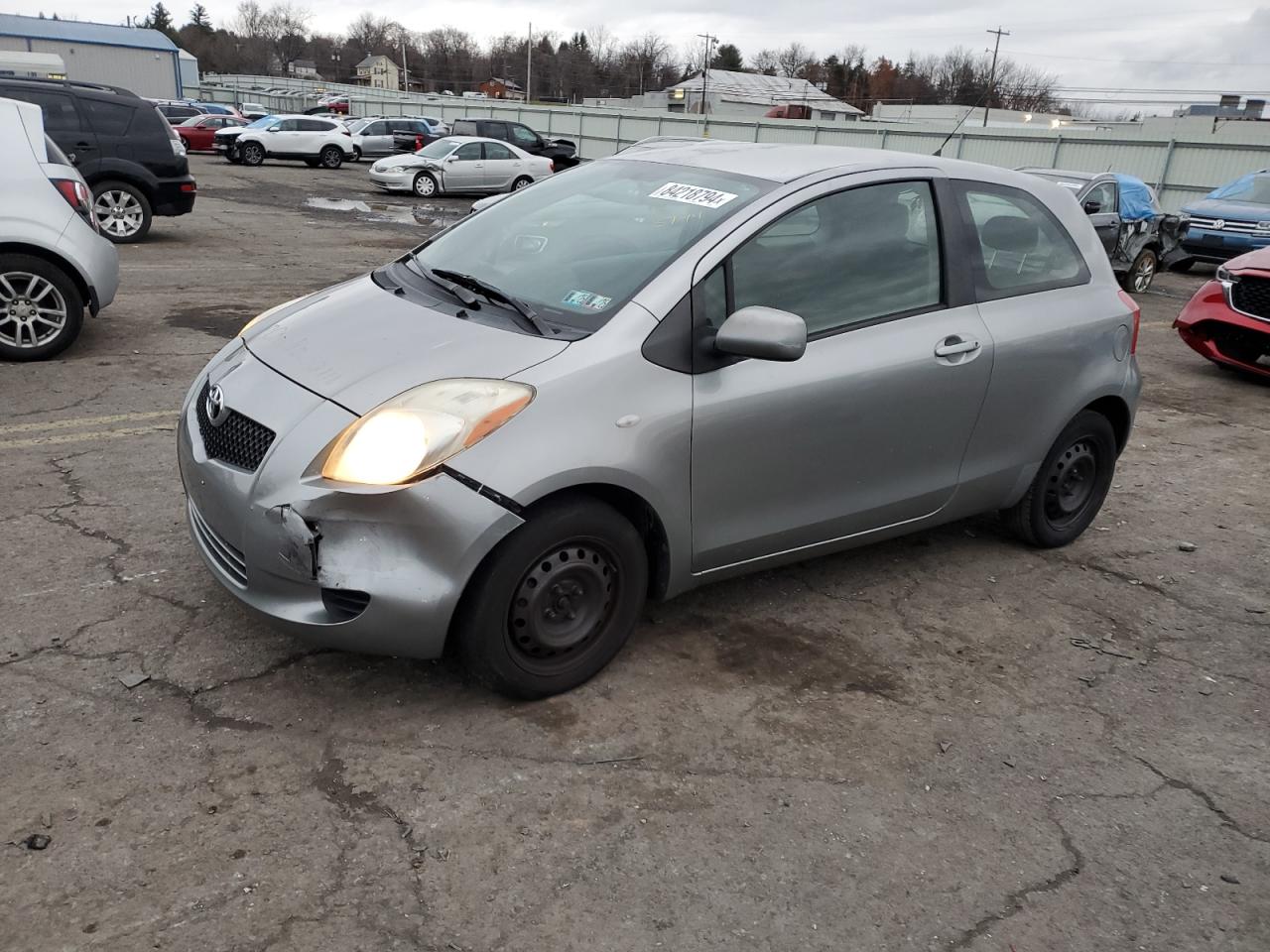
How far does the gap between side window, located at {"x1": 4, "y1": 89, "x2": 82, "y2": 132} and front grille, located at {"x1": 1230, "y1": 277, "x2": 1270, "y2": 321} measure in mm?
12390

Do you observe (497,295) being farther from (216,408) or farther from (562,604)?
(562,604)

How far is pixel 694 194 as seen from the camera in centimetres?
376

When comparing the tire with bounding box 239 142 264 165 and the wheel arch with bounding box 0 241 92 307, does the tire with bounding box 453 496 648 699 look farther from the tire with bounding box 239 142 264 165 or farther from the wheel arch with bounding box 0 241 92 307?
the tire with bounding box 239 142 264 165

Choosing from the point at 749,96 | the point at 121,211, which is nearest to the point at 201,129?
the point at 121,211

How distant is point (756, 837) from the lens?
2775mm

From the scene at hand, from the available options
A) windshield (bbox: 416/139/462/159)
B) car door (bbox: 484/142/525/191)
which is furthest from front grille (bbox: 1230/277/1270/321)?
windshield (bbox: 416/139/462/159)

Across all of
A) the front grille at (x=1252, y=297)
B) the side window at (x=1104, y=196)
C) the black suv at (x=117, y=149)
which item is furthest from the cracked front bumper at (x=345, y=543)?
the side window at (x=1104, y=196)

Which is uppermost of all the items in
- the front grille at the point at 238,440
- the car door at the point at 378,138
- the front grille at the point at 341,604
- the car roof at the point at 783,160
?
the car roof at the point at 783,160

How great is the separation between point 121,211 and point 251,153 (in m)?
18.8

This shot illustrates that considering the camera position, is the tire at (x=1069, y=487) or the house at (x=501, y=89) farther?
the house at (x=501, y=89)

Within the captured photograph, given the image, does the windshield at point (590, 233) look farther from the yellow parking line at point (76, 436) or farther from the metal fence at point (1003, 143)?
the metal fence at point (1003, 143)

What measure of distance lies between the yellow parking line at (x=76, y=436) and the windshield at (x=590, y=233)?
2.41 metres

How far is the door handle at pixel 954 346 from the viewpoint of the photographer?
154 inches

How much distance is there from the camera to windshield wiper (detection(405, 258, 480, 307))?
11.8 feet
